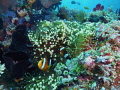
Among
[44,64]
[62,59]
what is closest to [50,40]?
[62,59]

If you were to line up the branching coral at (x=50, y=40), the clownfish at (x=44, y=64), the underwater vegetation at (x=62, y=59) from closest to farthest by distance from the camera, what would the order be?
the underwater vegetation at (x=62, y=59)
the clownfish at (x=44, y=64)
the branching coral at (x=50, y=40)

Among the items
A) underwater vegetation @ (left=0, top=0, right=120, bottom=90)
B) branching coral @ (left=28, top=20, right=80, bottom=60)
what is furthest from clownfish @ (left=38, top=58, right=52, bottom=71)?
branching coral @ (left=28, top=20, right=80, bottom=60)

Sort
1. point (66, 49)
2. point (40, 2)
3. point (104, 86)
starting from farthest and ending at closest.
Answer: point (40, 2), point (66, 49), point (104, 86)

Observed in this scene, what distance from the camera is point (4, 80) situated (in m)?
3.12

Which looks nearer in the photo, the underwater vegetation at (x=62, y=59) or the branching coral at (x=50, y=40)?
the underwater vegetation at (x=62, y=59)

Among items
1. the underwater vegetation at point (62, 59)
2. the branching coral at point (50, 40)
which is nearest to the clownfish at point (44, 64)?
the underwater vegetation at point (62, 59)

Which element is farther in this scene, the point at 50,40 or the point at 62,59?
the point at 50,40

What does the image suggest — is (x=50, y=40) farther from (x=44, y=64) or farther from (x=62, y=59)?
(x=44, y=64)

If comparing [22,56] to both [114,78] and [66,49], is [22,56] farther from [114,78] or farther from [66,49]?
[114,78]

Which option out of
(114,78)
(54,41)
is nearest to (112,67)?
(114,78)

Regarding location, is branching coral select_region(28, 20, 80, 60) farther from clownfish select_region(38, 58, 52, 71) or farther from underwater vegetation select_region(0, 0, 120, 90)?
clownfish select_region(38, 58, 52, 71)

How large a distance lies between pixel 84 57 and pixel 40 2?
5817mm

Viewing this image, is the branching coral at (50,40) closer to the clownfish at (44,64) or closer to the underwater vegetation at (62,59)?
the underwater vegetation at (62,59)

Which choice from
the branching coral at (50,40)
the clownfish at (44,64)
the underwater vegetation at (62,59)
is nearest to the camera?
the underwater vegetation at (62,59)
